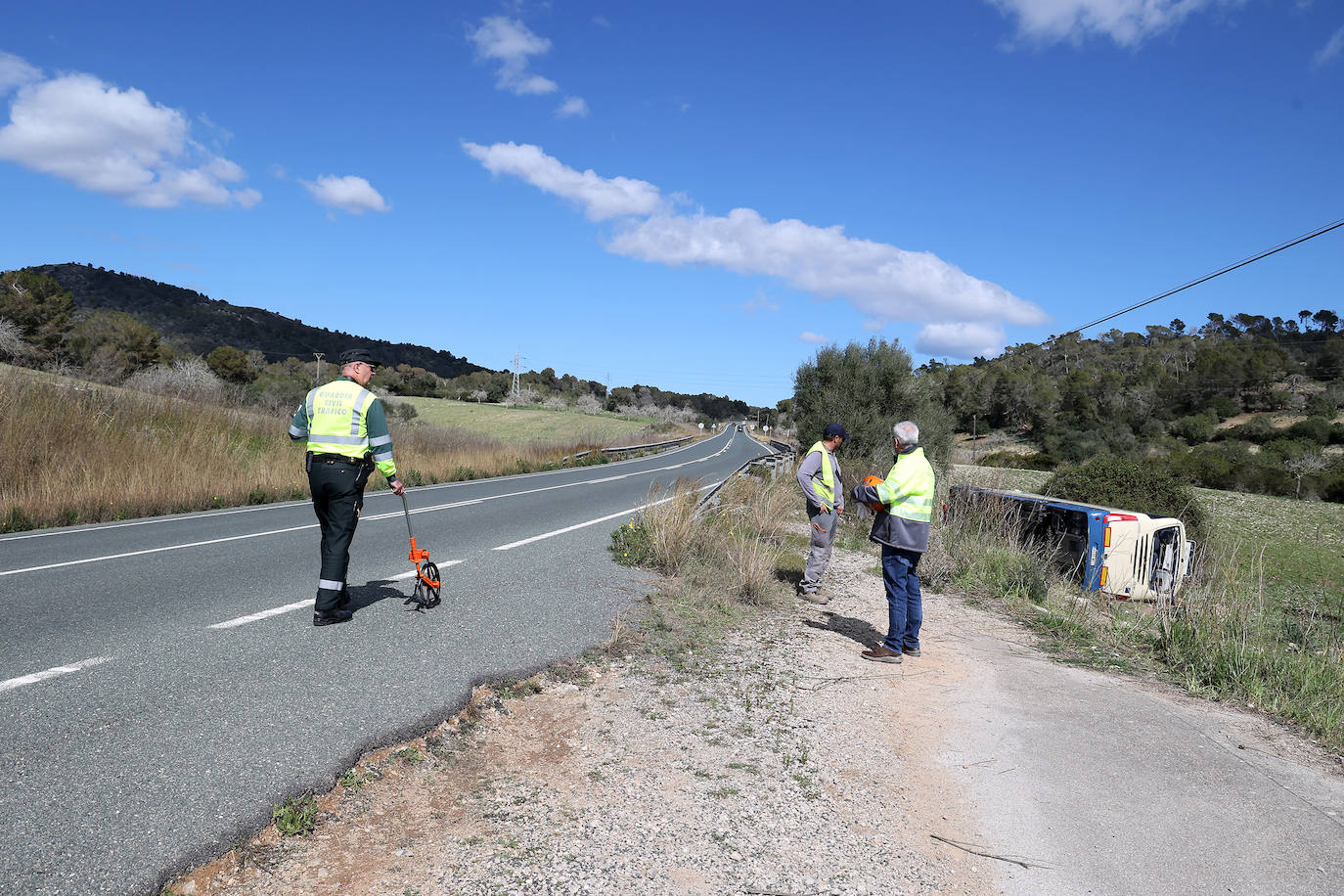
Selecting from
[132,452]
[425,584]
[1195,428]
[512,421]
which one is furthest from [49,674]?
[1195,428]

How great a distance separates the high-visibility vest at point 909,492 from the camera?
20.4 ft

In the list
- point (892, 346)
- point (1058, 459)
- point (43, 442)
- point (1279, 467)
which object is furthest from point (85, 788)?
point (1279, 467)

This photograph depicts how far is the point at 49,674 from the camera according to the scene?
4387 mm

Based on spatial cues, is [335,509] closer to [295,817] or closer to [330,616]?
[330,616]

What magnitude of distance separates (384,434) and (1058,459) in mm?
48064

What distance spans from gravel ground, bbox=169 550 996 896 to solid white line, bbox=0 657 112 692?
2.20m

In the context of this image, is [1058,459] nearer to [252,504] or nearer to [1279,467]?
[1279,467]

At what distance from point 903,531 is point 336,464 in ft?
14.8

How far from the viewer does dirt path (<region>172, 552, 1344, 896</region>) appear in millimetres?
2973

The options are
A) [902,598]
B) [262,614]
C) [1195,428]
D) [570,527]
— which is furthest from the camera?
[1195,428]

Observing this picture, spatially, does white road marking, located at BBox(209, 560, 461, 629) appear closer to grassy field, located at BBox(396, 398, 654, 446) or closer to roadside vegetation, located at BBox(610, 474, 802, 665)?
roadside vegetation, located at BBox(610, 474, 802, 665)

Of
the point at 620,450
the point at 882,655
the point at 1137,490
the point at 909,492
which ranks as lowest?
the point at 620,450

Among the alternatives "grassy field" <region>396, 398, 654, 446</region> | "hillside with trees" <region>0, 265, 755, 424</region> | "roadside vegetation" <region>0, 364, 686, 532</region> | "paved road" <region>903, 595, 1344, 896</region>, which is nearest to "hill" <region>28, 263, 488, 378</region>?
"hillside with trees" <region>0, 265, 755, 424</region>

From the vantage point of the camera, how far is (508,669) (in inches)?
203
